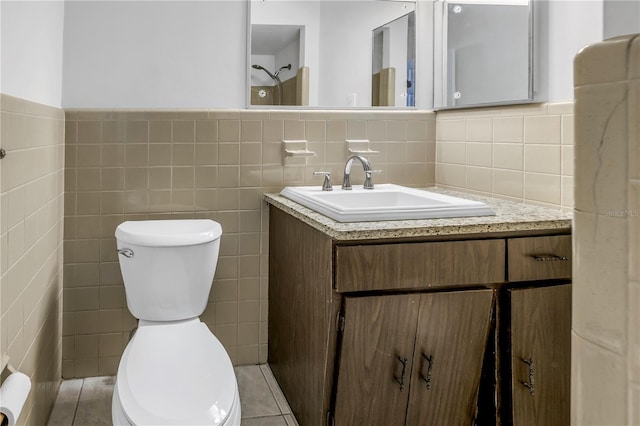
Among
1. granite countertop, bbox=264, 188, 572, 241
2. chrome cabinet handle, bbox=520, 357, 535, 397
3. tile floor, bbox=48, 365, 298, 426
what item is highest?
granite countertop, bbox=264, 188, 572, 241

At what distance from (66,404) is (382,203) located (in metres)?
1.50

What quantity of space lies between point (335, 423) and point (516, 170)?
3.87 feet

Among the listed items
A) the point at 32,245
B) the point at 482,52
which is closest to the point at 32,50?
the point at 32,245

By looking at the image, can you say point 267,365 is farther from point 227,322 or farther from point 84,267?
point 84,267

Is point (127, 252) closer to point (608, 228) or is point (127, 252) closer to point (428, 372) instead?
point (428, 372)

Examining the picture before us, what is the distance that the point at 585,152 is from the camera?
1.02ft

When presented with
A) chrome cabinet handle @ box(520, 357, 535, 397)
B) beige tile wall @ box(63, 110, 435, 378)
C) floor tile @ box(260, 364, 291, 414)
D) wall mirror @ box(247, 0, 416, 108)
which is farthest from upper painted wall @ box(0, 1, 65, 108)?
chrome cabinet handle @ box(520, 357, 535, 397)

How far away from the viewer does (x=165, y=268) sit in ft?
6.39

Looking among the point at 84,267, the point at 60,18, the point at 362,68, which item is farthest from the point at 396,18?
the point at 84,267

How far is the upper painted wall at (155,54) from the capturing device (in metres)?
2.25

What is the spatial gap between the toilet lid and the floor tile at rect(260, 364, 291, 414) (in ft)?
1.75

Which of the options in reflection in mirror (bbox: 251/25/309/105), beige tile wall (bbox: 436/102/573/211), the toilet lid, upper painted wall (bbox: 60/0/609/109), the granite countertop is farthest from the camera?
reflection in mirror (bbox: 251/25/309/105)

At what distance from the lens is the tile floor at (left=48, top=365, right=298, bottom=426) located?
6.63ft

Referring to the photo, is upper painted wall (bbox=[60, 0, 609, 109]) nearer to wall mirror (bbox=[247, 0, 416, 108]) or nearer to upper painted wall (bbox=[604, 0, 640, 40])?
wall mirror (bbox=[247, 0, 416, 108])
